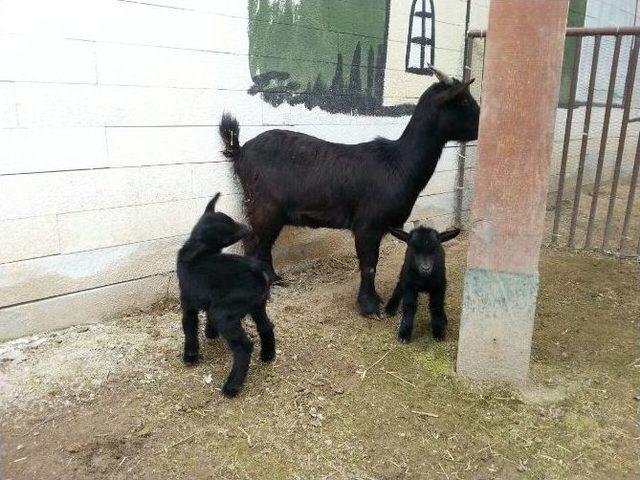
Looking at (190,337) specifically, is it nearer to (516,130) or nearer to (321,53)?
(516,130)

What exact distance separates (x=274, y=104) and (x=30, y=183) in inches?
77.6

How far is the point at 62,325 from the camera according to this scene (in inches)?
146

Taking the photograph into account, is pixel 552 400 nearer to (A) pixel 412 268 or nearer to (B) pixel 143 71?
(A) pixel 412 268

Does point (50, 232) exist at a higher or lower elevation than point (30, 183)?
lower

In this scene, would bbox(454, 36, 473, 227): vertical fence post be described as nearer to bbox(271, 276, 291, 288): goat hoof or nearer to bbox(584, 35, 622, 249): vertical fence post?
bbox(584, 35, 622, 249): vertical fence post

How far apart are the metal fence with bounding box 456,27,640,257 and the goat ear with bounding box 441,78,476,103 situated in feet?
6.18

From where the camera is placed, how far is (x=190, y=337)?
3279mm

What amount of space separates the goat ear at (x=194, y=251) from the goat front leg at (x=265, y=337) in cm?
51

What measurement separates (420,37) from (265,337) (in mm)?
3812

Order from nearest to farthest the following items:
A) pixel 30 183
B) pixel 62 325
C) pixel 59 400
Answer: pixel 59 400, pixel 30 183, pixel 62 325

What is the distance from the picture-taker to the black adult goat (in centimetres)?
416

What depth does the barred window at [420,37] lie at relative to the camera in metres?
5.57

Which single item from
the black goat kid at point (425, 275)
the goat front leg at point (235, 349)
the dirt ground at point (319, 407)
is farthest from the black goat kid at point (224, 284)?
the black goat kid at point (425, 275)

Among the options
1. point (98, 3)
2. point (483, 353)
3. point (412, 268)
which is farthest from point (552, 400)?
point (98, 3)
